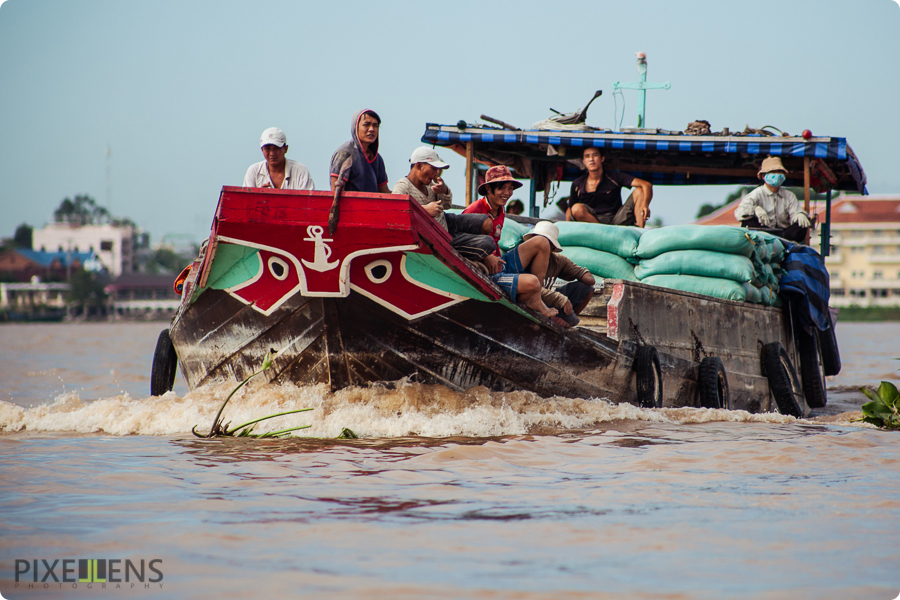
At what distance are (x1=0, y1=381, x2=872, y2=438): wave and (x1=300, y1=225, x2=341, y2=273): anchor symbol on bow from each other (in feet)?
3.17

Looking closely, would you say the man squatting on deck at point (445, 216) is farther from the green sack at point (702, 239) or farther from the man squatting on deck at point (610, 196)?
the man squatting on deck at point (610, 196)

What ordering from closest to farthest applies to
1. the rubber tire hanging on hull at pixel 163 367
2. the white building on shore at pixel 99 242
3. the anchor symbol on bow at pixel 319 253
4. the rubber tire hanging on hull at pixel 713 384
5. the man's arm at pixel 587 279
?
the anchor symbol on bow at pixel 319 253
the man's arm at pixel 587 279
the rubber tire hanging on hull at pixel 713 384
the rubber tire hanging on hull at pixel 163 367
the white building on shore at pixel 99 242

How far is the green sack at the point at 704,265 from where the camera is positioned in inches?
286

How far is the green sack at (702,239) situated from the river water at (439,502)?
1.79 m

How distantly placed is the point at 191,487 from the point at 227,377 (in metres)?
2.23

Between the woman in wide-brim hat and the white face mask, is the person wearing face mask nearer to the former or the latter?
→ the white face mask

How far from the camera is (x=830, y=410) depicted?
359 inches

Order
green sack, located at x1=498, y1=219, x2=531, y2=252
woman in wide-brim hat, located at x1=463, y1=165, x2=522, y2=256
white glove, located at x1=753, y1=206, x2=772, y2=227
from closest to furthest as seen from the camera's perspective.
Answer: woman in wide-brim hat, located at x1=463, y1=165, x2=522, y2=256 < green sack, located at x1=498, y1=219, x2=531, y2=252 < white glove, located at x1=753, y1=206, x2=772, y2=227

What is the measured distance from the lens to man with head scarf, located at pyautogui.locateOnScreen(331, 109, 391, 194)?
17.0 ft

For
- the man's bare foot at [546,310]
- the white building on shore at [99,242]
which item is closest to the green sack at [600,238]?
the man's bare foot at [546,310]

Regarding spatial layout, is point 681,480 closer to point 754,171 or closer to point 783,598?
point 783,598

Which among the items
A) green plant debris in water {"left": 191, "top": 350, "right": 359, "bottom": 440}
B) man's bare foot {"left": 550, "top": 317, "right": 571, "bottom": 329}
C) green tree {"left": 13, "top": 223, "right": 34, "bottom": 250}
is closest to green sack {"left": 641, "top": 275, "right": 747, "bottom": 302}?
man's bare foot {"left": 550, "top": 317, "right": 571, "bottom": 329}

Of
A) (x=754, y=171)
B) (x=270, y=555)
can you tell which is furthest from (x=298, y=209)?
(x=754, y=171)

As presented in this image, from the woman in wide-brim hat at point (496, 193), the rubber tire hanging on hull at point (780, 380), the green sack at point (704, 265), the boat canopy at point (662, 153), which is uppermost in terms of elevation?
the boat canopy at point (662, 153)
